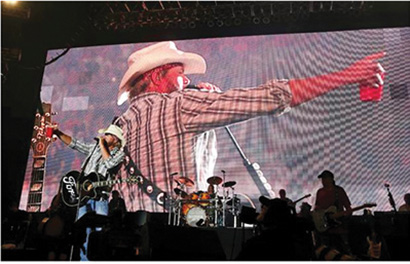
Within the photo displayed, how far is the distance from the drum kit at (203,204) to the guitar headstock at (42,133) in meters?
2.21

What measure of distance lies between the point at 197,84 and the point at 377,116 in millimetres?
2614

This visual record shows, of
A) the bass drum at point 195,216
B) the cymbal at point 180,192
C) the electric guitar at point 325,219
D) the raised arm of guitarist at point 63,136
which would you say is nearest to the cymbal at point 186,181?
the cymbal at point 180,192

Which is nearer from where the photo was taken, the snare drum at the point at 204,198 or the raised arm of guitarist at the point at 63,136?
the snare drum at the point at 204,198

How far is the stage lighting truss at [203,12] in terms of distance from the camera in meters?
5.94

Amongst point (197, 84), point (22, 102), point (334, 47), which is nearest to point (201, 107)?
point (197, 84)

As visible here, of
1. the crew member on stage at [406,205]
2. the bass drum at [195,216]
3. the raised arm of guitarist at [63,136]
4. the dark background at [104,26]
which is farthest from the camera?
the raised arm of guitarist at [63,136]

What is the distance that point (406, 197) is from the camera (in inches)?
197

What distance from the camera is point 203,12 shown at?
623 centimetres

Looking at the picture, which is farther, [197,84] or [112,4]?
[112,4]

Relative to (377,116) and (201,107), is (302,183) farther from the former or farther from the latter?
(201,107)

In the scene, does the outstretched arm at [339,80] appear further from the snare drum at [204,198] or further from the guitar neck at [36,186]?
the guitar neck at [36,186]

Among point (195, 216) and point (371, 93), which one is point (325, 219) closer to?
point (195, 216)

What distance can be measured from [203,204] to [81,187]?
6.22ft

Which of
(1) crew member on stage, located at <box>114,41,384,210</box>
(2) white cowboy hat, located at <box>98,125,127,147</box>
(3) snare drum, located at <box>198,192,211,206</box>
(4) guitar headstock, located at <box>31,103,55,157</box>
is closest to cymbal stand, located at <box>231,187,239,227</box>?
(3) snare drum, located at <box>198,192,211,206</box>
